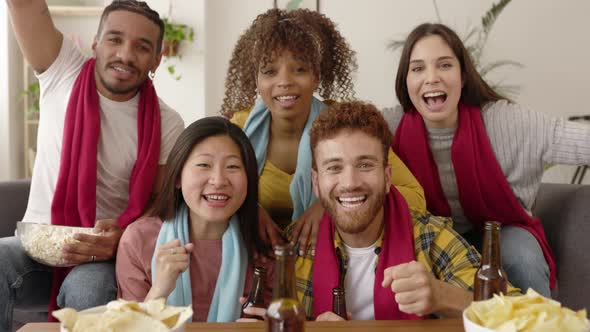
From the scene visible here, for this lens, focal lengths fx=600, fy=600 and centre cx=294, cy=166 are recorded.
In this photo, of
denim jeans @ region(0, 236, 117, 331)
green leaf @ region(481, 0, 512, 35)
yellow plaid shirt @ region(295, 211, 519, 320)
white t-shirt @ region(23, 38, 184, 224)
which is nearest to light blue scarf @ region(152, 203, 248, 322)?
yellow plaid shirt @ region(295, 211, 519, 320)

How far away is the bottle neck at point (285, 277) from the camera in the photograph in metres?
0.91

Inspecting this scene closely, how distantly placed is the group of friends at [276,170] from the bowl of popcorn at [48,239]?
31 millimetres

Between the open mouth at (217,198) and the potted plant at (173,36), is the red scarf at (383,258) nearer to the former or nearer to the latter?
the open mouth at (217,198)

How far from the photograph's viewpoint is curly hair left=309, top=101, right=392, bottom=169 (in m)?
1.58

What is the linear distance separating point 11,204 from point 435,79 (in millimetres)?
1692

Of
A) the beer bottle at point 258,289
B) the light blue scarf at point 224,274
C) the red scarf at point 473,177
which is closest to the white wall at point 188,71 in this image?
the red scarf at point 473,177

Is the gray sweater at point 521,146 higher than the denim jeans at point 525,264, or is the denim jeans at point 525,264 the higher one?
the gray sweater at point 521,146

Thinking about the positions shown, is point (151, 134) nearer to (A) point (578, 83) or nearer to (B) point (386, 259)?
(B) point (386, 259)

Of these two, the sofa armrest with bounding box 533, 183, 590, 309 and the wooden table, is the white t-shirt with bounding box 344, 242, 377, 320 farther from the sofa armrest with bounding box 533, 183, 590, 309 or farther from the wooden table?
the sofa armrest with bounding box 533, 183, 590, 309

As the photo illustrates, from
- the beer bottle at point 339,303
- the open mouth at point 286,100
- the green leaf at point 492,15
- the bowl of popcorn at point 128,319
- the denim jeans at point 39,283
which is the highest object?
the green leaf at point 492,15

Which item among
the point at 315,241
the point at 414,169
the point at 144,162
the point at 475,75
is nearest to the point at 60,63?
the point at 144,162

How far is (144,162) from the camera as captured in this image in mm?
2035

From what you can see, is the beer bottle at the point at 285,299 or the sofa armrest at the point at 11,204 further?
the sofa armrest at the point at 11,204

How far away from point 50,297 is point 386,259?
3.71ft
